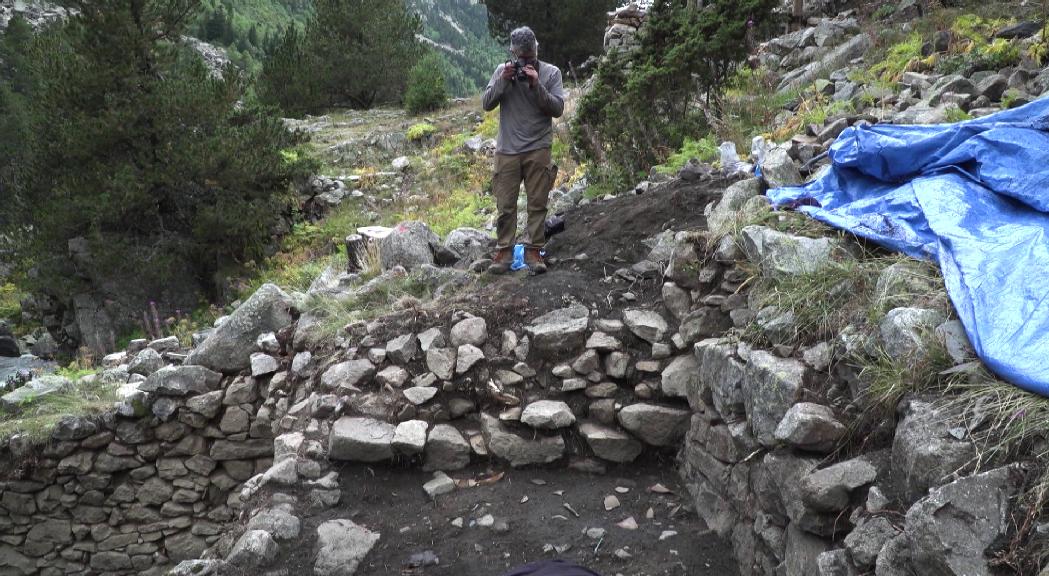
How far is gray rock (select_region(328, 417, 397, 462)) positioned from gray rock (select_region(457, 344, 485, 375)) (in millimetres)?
633

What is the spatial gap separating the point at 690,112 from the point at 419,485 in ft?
19.5

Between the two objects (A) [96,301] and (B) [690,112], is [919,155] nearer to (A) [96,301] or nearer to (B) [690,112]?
(B) [690,112]

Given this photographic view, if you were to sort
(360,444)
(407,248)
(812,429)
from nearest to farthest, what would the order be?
(812,429)
(360,444)
(407,248)

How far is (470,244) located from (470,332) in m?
2.28

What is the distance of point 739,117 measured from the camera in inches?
312

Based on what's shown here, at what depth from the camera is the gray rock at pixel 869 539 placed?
2520mm

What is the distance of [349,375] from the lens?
5.20m

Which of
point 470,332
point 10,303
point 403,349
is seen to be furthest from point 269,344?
point 10,303

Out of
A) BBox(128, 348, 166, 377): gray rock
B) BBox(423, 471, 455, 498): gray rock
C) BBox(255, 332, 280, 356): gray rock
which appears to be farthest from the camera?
BBox(128, 348, 166, 377): gray rock

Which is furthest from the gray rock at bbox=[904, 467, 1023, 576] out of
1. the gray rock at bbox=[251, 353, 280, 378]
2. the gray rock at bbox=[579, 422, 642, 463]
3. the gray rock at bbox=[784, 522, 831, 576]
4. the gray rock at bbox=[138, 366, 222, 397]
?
the gray rock at bbox=[138, 366, 222, 397]

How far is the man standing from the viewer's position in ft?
18.6

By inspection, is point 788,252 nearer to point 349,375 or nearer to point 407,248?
point 349,375

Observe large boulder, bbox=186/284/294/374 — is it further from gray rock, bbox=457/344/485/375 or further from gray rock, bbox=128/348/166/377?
gray rock, bbox=457/344/485/375

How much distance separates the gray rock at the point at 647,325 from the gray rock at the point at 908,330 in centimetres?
183
